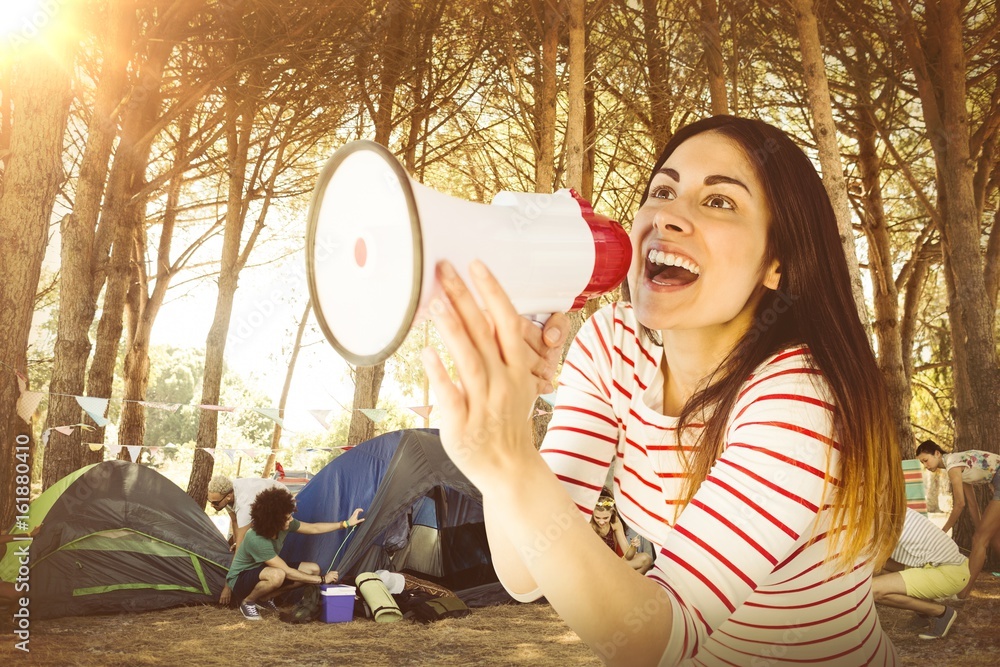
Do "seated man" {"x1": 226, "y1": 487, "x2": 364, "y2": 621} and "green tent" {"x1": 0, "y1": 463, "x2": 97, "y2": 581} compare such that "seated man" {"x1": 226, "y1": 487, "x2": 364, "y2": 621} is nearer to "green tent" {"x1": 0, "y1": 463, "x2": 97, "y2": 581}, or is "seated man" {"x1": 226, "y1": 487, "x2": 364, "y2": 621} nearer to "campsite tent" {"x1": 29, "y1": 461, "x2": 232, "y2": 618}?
"campsite tent" {"x1": 29, "y1": 461, "x2": 232, "y2": 618}

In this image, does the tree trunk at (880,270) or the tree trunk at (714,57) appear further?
the tree trunk at (880,270)

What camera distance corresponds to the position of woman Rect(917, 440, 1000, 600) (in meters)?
6.82

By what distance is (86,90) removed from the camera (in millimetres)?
10305

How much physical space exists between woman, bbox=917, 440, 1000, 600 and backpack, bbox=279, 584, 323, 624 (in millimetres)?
5224

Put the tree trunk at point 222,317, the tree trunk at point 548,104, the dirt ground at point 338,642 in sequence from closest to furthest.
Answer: the dirt ground at point 338,642 → the tree trunk at point 548,104 → the tree trunk at point 222,317

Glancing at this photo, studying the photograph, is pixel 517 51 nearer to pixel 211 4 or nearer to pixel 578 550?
pixel 211 4

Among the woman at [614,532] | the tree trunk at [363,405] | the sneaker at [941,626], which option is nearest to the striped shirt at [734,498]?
the sneaker at [941,626]

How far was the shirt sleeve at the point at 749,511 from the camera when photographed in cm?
86

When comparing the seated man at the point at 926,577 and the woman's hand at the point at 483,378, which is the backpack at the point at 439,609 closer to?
the seated man at the point at 926,577

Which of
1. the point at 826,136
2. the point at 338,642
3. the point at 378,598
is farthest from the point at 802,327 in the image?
the point at 378,598

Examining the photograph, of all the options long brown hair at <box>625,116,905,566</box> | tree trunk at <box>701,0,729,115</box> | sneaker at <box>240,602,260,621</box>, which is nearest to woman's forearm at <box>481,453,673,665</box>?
long brown hair at <box>625,116,905,566</box>

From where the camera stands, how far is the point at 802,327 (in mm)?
1115

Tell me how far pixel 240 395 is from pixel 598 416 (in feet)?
137

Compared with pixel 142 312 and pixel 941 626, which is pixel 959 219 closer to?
pixel 941 626
